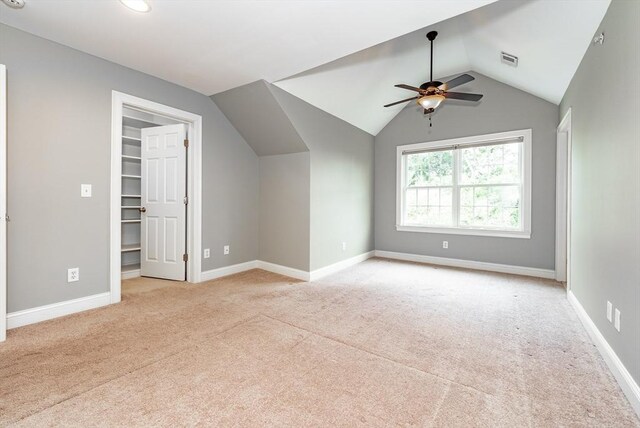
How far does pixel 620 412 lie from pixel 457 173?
154 inches

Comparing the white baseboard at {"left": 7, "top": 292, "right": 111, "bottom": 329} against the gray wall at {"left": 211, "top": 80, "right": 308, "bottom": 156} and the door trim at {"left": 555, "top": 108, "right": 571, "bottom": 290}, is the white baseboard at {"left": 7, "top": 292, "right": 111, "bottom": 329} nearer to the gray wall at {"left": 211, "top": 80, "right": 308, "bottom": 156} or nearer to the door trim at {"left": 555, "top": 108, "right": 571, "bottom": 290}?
the gray wall at {"left": 211, "top": 80, "right": 308, "bottom": 156}

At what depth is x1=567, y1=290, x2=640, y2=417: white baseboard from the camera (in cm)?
154

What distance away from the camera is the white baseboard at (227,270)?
3.89m

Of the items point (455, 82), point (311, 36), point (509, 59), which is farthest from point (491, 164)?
point (311, 36)

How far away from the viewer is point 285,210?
14.0ft

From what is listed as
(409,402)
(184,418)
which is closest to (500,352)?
(409,402)

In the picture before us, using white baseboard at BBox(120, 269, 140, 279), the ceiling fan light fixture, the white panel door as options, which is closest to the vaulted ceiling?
the ceiling fan light fixture

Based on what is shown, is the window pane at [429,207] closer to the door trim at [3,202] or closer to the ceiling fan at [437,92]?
the ceiling fan at [437,92]

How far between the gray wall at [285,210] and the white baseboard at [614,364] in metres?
2.96

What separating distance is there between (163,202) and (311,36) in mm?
2930

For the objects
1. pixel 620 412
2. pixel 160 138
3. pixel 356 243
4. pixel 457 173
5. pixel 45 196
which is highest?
pixel 160 138

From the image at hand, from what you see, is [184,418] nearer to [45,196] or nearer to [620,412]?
[620,412]

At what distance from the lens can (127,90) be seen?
306cm

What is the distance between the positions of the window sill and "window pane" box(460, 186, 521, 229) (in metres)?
0.11
